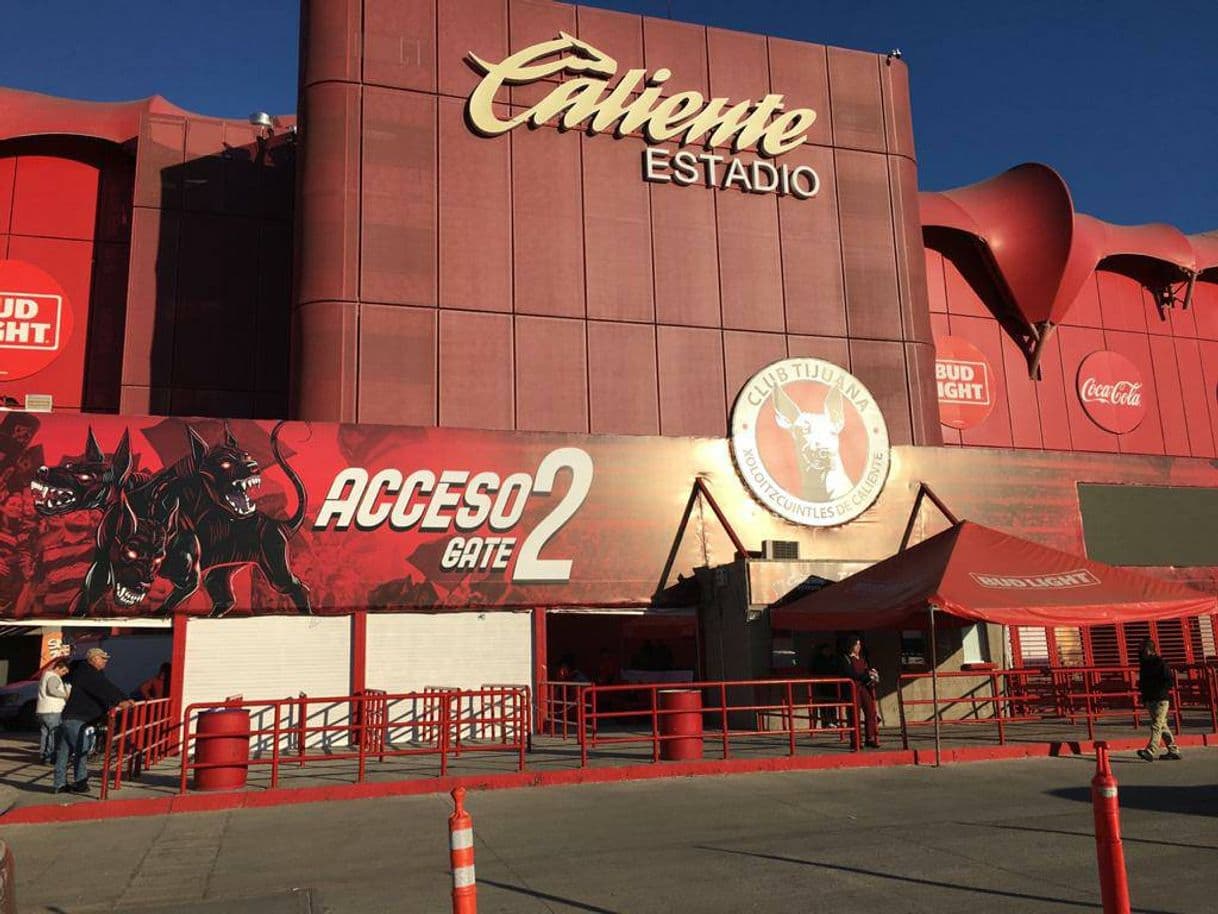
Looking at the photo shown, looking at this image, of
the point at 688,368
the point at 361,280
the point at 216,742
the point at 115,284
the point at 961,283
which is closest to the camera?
the point at 216,742

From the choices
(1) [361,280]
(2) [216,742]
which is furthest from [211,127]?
(2) [216,742]

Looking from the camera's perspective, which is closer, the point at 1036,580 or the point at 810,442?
the point at 1036,580

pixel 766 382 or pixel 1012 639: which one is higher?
pixel 766 382

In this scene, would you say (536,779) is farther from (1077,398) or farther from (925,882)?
(1077,398)

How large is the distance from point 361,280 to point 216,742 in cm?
1247

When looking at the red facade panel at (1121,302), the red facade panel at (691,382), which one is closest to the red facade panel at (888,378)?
the red facade panel at (691,382)

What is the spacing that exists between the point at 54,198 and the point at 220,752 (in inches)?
843

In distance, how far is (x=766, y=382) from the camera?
1034 inches

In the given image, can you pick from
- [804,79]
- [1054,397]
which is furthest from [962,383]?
[804,79]

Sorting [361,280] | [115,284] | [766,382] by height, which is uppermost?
[115,284]

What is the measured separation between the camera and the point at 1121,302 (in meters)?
37.6

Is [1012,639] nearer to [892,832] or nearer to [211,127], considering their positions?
[892,832]

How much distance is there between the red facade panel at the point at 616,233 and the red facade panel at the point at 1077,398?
55.0 ft

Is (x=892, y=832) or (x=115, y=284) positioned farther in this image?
(x=115, y=284)
